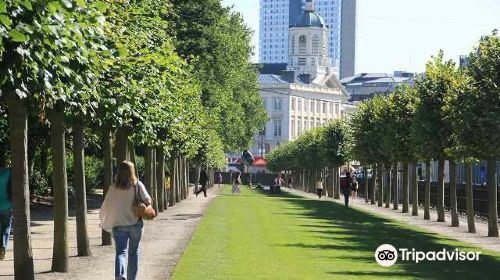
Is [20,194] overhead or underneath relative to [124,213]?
overhead

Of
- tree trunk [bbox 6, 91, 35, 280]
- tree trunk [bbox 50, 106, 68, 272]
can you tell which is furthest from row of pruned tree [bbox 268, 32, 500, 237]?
tree trunk [bbox 6, 91, 35, 280]

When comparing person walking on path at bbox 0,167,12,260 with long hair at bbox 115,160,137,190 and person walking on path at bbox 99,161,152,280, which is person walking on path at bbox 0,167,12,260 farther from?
long hair at bbox 115,160,137,190

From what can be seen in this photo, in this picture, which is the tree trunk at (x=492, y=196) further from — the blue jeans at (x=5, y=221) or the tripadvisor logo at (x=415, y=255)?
the blue jeans at (x=5, y=221)

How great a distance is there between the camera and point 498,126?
27281mm

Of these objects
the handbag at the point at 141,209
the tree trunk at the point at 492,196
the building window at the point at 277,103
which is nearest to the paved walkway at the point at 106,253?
the handbag at the point at 141,209

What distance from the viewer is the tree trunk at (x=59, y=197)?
1706 centimetres

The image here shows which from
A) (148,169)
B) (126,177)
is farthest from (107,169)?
(148,169)

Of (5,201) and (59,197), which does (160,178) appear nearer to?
(5,201)

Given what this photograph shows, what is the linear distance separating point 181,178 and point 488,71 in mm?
31754

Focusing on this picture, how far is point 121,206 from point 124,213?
4.3 inches

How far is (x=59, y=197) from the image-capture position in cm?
1730

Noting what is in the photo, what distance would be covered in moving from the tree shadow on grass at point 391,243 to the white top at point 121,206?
4819 millimetres

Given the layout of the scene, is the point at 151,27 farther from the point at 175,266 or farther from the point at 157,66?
the point at 175,266

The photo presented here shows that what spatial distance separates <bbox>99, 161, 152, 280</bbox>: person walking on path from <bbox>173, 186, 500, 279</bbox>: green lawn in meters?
2.87
